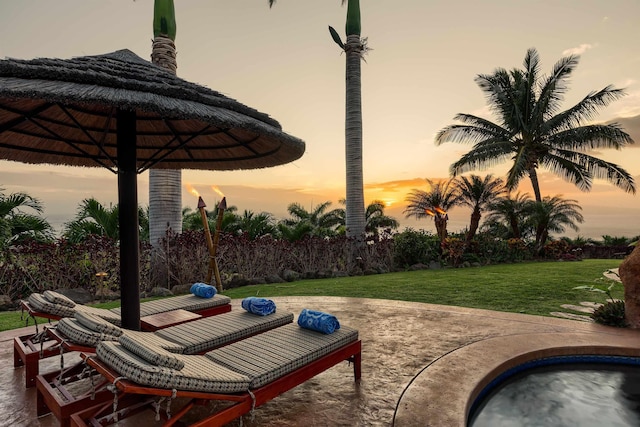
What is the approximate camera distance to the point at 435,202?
18.3 m

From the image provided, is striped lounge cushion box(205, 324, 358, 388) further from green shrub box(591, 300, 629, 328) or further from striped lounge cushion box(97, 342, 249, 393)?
green shrub box(591, 300, 629, 328)

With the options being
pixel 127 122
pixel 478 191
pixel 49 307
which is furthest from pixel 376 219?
pixel 49 307

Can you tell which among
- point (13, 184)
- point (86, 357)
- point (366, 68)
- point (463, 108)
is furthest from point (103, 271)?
point (463, 108)

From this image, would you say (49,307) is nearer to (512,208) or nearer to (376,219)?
(376,219)

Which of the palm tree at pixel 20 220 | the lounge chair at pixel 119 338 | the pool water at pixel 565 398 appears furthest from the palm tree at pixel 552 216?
the palm tree at pixel 20 220

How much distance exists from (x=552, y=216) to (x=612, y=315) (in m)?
14.3

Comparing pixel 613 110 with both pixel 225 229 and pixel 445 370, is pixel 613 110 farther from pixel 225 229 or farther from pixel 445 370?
pixel 445 370

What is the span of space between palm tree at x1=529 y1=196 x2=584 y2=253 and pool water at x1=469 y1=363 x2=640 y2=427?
14.0 meters

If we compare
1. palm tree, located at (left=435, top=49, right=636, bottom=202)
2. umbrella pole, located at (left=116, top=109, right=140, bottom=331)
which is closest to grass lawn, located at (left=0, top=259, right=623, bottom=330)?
umbrella pole, located at (left=116, top=109, right=140, bottom=331)

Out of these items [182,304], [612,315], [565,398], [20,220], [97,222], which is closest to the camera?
[565,398]

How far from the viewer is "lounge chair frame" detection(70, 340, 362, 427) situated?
2121mm

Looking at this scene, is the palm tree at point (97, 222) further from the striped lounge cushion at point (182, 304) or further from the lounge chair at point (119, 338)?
the lounge chair at point (119, 338)

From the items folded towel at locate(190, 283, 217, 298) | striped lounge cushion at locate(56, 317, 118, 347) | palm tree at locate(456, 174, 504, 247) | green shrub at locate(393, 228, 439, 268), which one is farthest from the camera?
palm tree at locate(456, 174, 504, 247)

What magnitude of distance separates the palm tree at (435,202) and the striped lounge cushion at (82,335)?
50.6 feet
